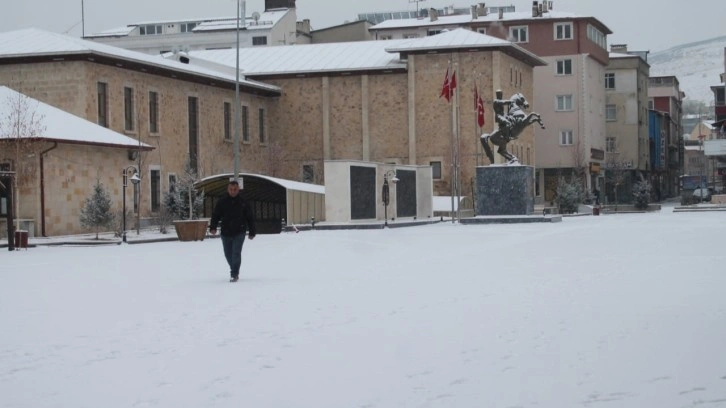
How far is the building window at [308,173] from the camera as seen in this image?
228 ft

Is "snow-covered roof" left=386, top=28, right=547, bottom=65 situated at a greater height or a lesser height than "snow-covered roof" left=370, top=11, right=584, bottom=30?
lesser

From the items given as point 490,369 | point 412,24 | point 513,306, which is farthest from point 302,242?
point 412,24

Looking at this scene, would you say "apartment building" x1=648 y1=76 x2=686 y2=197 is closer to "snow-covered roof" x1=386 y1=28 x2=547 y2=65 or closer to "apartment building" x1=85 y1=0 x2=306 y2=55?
"apartment building" x1=85 y1=0 x2=306 y2=55

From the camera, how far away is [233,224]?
61.3 ft

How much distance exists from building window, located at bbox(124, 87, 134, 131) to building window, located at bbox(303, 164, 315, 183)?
55.7 feet

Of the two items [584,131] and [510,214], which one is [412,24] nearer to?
[584,131]

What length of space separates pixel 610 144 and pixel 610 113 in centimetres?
256

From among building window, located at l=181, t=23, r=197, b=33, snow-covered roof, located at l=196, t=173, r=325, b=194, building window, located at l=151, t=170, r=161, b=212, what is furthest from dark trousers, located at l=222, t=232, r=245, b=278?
building window, located at l=181, t=23, r=197, b=33

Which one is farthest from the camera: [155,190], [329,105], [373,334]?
[329,105]

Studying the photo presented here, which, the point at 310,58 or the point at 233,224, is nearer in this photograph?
the point at 233,224

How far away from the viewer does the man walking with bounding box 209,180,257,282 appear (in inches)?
726

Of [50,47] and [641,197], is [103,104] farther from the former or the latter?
[641,197]

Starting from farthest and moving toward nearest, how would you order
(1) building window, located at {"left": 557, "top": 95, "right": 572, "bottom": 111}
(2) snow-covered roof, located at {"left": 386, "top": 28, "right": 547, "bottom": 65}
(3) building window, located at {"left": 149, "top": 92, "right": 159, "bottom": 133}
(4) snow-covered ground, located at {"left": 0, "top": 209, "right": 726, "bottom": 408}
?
(1) building window, located at {"left": 557, "top": 95, "right": 572, "bottom": 111}
(2) snow-covered roof, located at {"left": 386, "top": 28, "right": 547, "bottom": 65}
(3) building window, located at {"left": 149, "top": 92, "right": 159, "bottom": 133}
(4) snow-covered ground, located at {"left": 0, "top": 209, "right": 726, "bottom": 408}

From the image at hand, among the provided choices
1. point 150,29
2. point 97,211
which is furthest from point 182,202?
point 150,29
